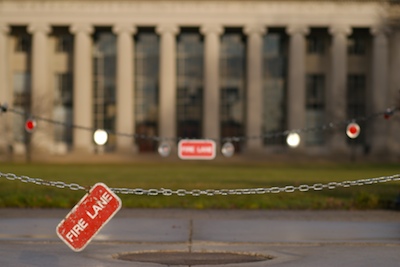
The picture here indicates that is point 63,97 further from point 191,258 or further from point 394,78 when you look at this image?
point 191,258

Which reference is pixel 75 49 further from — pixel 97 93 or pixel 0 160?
pixel 0 160

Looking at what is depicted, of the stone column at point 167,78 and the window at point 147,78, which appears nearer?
the stone column at point 167,78

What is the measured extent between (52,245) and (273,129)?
273ft

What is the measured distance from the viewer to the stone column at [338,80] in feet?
294

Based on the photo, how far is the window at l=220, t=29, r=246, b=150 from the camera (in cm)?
9894

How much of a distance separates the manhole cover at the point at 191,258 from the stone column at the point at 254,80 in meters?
76.3

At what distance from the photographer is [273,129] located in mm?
99000

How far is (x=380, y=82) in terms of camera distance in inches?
3654

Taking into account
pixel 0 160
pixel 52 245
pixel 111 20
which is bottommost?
pixel 52 245

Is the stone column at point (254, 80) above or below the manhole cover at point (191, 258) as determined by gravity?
above

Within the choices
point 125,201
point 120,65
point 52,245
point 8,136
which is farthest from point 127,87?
point 52,245

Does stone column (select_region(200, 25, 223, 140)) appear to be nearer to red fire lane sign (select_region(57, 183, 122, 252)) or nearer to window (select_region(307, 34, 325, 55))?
window (select_region(307, 34, 325, 55))

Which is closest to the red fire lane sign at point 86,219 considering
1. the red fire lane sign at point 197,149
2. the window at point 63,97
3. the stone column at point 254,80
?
the red fire lane sign at point 197,149

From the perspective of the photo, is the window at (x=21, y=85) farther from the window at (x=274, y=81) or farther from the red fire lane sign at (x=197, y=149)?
the red fire lane sign at (x=197, y=149)
